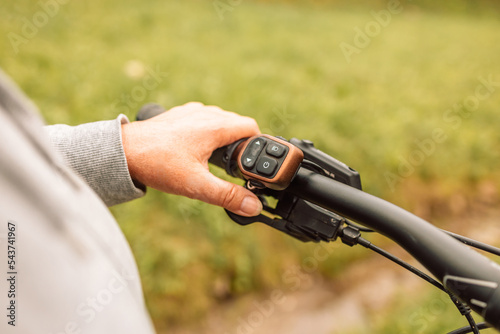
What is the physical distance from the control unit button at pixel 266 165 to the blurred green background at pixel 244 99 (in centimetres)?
173

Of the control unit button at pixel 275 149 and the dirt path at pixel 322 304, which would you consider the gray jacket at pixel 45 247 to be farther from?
the dirt path at pixel 322 304

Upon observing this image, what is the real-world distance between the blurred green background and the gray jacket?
2.02 m

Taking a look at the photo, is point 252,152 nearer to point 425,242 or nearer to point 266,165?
point 266,165

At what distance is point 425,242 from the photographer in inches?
31.0

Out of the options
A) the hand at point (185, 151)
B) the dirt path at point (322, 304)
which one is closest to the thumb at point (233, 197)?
the hand at point (185, 151)

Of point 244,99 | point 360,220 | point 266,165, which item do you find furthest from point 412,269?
point 244,99

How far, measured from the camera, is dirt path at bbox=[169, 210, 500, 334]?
110 inches

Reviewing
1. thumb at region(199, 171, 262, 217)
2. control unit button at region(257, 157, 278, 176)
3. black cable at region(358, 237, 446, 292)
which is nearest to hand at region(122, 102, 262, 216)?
thumb at region(199, 171, 262, 217)

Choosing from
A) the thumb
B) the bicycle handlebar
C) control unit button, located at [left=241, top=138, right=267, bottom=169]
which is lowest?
the thumb

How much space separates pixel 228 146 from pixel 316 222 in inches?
14.6

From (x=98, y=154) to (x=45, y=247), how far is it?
0.66m

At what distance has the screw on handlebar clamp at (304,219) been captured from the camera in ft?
3.49

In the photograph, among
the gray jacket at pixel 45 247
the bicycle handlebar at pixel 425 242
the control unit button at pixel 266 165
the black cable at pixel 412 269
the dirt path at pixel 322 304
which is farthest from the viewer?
the dirt path at pixel 322 304

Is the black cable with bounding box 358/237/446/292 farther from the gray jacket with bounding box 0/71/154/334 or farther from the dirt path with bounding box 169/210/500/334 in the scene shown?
the dirt path with bounding box 169/210/500/334
